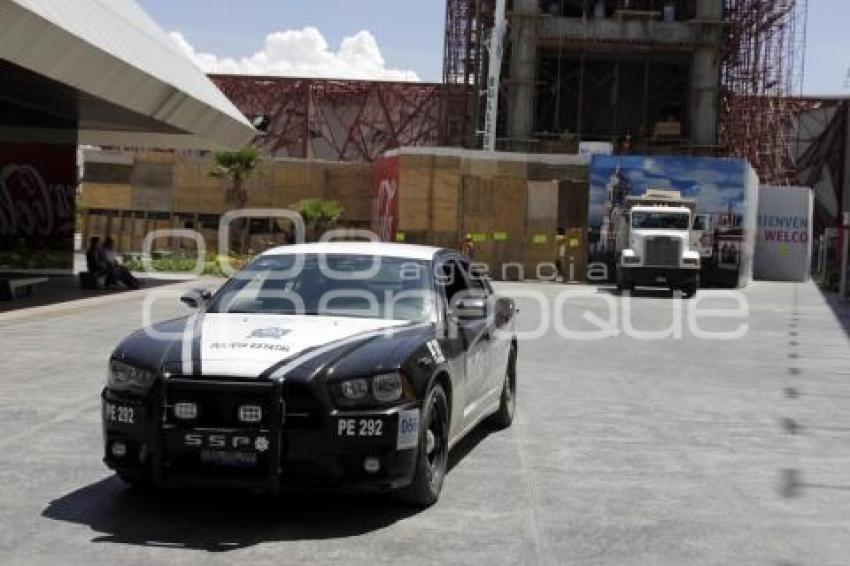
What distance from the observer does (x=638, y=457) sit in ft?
28.3

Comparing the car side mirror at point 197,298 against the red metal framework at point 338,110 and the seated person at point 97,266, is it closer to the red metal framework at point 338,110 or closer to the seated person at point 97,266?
the seated person at point 97,266

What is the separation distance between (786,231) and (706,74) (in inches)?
440

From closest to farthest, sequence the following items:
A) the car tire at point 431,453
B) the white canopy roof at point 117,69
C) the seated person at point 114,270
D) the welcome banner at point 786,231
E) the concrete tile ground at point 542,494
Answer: the concrete tile ground at point 542,494 → the car tire at point 431,453 → the white canopy roof at point 117,69 → the seated person at point 114,270 → the welcome banner at point 786,231

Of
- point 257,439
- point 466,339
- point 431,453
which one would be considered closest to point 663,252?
point 466,339

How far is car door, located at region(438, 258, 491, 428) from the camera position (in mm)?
7523

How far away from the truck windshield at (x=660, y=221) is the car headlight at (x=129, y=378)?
3010 centimetres

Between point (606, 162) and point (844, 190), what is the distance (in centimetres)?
4179

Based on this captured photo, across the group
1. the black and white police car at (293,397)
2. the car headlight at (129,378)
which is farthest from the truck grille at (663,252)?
the car headlight at (129,378)

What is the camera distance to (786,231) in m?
53.0

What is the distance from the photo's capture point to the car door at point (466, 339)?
7.52 metres

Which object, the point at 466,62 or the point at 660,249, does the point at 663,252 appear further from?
the point at 466,62

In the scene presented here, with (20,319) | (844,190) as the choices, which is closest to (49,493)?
(20,319)

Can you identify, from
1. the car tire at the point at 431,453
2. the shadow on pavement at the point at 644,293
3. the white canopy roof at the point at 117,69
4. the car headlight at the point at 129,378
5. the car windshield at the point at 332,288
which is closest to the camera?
the car headlight at the point at 129,378

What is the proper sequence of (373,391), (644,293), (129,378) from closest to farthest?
(373,391), (129,378), (644,293)
